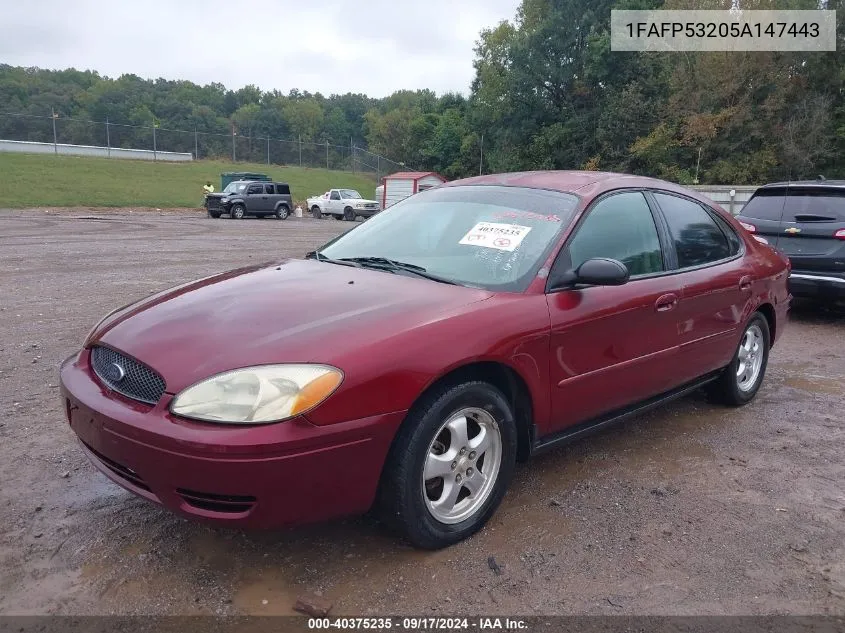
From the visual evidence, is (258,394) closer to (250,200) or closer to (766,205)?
(766,205)

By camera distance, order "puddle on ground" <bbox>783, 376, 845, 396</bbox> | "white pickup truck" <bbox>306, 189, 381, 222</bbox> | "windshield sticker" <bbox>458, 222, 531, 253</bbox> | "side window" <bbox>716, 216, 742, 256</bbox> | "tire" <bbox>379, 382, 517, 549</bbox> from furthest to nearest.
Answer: "white pickup truck" <bbox>306, 189, 381, 222</bbox> < "puddle on ground" <bbox>783, 376, 845, 396</bbox> < "side window" <bbox>716, 216, 742, 256</bbox> < "windshield sticker" <bbox>458, 222, 531, 253</bbox> < "tire" <bbox>379, 382, 517, 549</bbox>

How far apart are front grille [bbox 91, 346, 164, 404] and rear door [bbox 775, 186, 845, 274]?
23.1 feet

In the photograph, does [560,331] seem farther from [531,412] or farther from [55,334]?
[55,334]

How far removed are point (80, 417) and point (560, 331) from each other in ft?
6.78

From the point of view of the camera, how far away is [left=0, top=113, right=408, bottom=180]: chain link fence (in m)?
47.3

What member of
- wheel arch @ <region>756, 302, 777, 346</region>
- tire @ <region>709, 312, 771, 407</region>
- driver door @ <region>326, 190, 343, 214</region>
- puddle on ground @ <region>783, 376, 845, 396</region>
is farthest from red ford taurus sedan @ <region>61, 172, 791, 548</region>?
driver door @ <region>326, 190, 343, 214</region>

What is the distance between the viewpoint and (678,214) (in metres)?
4.09

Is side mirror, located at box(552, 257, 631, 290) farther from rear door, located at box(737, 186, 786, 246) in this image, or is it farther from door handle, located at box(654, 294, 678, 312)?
rear door, located at box(737, 186, 786, 246)

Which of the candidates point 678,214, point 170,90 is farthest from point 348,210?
point 170,90

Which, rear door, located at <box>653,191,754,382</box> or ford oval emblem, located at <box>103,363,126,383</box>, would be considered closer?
ford oval emblem, located at <box>103,363,126,383</box>

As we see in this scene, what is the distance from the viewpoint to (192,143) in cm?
5497

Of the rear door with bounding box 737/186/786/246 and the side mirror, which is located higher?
the rear door with bounding box 737/186/786/246

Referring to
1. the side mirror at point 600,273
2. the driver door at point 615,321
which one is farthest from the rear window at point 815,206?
the side mirror at point 600,273

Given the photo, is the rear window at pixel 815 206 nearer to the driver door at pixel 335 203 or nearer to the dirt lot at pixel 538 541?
the dirt lot at pixel 538 541
